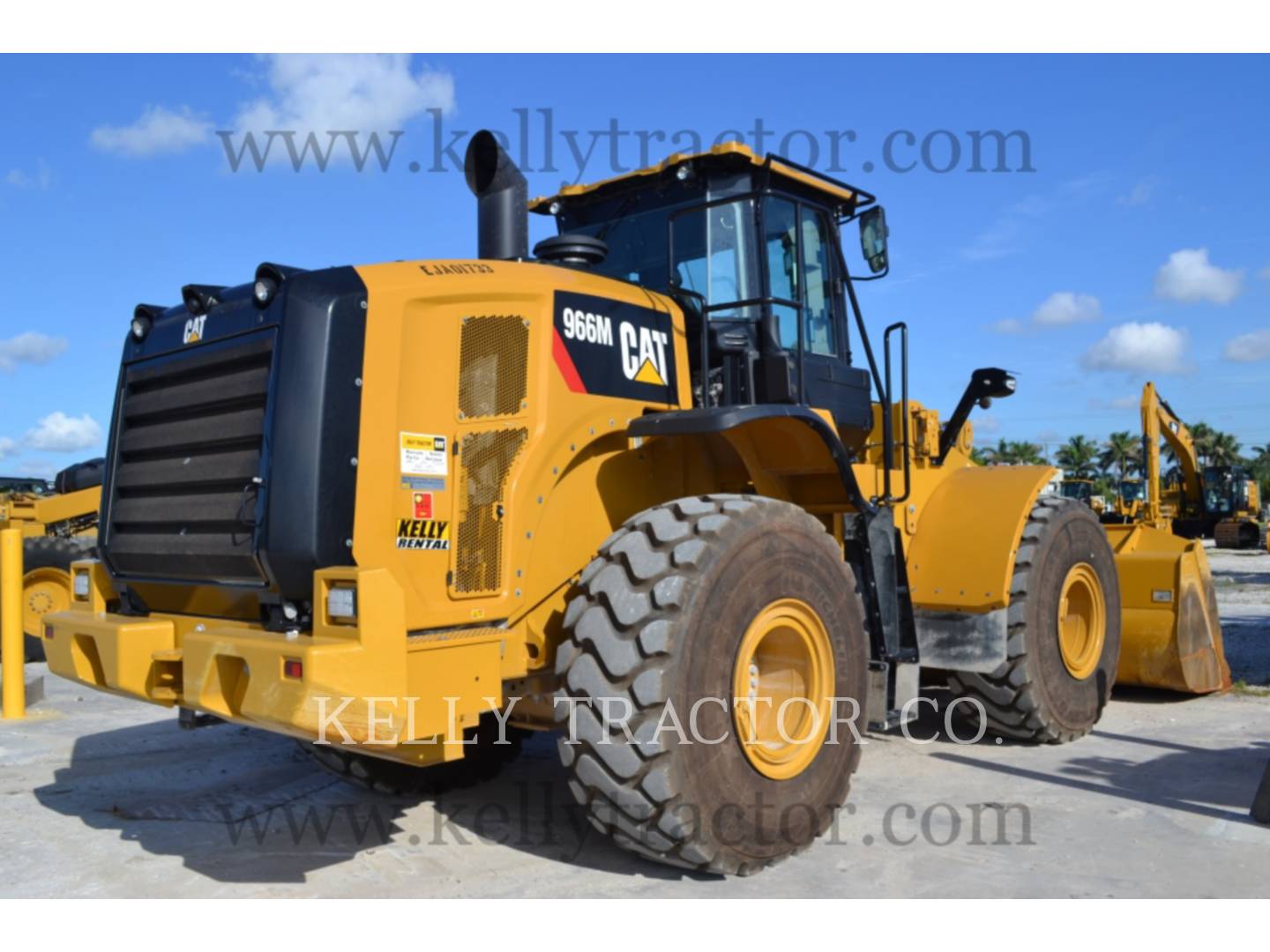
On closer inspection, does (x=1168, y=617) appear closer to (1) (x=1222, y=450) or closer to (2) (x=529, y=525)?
(2) (x=529, y=525)

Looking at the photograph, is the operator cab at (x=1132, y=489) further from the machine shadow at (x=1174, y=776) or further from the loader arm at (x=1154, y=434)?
the machine shadow at (x=1174, y=776)

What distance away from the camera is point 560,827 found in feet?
16.7

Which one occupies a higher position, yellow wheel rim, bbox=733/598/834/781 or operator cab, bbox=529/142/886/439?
operator cab, bbox=529/142/886/439

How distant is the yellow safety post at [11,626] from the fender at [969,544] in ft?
21.0

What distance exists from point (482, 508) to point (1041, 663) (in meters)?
4.00

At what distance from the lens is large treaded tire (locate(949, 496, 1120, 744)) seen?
6.52m

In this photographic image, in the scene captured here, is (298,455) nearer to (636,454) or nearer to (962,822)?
(636,454)

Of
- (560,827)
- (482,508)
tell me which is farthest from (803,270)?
(560,827)

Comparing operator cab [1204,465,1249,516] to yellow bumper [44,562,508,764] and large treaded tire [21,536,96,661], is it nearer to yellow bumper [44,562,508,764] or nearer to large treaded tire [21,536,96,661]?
large treaded tire [21,536,96,661]

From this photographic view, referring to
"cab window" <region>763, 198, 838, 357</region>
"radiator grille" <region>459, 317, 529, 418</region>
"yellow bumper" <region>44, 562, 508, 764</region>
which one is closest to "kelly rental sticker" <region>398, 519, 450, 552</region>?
"yellow bumper" <region>44, 562, 508, 764</region>

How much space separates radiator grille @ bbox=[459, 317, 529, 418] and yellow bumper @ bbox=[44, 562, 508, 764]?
34.8 inches

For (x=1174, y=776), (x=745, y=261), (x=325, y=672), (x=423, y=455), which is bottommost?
(x=1174, y=776)

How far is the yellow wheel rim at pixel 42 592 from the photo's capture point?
11.8 m

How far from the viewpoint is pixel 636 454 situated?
5.08 meters
